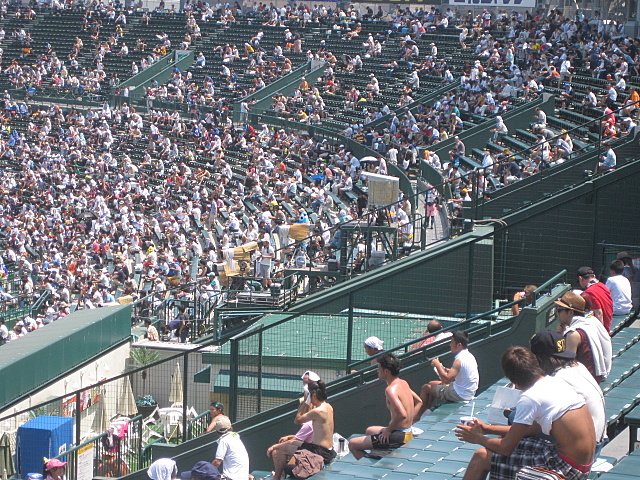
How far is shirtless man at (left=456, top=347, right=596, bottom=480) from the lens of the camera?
526 cm

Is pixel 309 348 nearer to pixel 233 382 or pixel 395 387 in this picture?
pixel 233 382

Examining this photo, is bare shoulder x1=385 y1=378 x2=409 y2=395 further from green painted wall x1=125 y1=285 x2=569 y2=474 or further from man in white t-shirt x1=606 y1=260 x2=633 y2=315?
man in white t-shirt x1=606 y1=260 x2=633 y2=315

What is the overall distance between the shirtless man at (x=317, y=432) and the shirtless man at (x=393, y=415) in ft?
0.71

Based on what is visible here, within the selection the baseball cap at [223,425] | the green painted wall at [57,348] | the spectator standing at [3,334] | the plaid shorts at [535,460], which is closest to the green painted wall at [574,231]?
the baseball cap at [223,425]

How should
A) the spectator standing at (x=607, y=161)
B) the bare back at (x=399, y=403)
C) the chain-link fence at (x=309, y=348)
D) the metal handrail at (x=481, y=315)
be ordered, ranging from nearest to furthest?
the bare back at (x=399, y=403) → the metal handrail at (x=481, y=315) → the chain-link fence at (x=309, y=348) → the spectator standing at (x=607, y=161)

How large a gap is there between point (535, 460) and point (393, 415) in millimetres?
2775

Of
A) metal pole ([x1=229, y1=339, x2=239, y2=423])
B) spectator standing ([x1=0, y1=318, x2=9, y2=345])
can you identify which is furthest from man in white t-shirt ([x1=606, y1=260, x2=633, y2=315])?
spectator standing ([x1=0, y1=318, x2=9, y2=345])

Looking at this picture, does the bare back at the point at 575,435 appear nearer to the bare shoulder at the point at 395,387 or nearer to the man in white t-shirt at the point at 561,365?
the man in white t-shirt at the point at 561,365

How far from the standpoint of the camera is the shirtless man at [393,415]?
8.05 metres

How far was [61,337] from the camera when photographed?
14.5 meters

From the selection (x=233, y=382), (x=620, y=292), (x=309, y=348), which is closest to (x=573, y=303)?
(x=620, y=292)

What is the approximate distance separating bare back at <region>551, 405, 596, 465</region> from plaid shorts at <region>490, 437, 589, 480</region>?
9cm

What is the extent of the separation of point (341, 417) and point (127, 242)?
1681 centimetres

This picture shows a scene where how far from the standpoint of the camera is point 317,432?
8.34m
